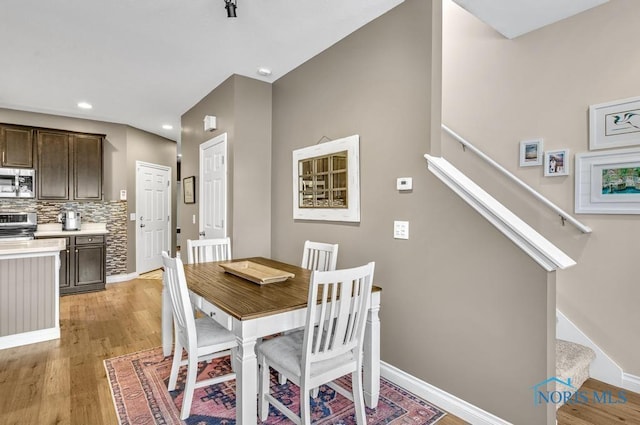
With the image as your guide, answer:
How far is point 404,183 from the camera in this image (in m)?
2.25

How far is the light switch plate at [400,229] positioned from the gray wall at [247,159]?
178cm

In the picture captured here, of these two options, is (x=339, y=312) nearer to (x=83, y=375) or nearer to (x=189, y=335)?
(x=189, y=335)

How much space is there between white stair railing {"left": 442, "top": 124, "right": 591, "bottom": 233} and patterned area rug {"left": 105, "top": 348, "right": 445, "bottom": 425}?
5.62 feet

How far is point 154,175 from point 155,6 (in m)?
4.40

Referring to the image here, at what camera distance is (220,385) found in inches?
90.6

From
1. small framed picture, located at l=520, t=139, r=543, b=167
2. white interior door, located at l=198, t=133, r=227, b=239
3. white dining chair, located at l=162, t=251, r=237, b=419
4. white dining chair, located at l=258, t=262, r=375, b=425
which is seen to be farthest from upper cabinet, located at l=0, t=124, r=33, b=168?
small framed picture, located at l=520, t=139, r=543, b=167

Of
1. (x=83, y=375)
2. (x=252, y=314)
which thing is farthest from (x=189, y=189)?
(x=252, y=314)

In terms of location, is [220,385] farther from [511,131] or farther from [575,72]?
[575,72]

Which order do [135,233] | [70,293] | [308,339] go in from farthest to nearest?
[135,233]
[70,293]
[308,339]

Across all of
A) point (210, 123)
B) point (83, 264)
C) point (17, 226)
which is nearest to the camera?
point (210, 123)

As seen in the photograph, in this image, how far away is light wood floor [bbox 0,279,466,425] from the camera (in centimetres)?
200

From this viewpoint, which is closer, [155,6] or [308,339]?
[308,339]

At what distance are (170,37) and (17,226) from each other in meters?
3.71

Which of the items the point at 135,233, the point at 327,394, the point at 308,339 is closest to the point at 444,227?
the point at 308,339
